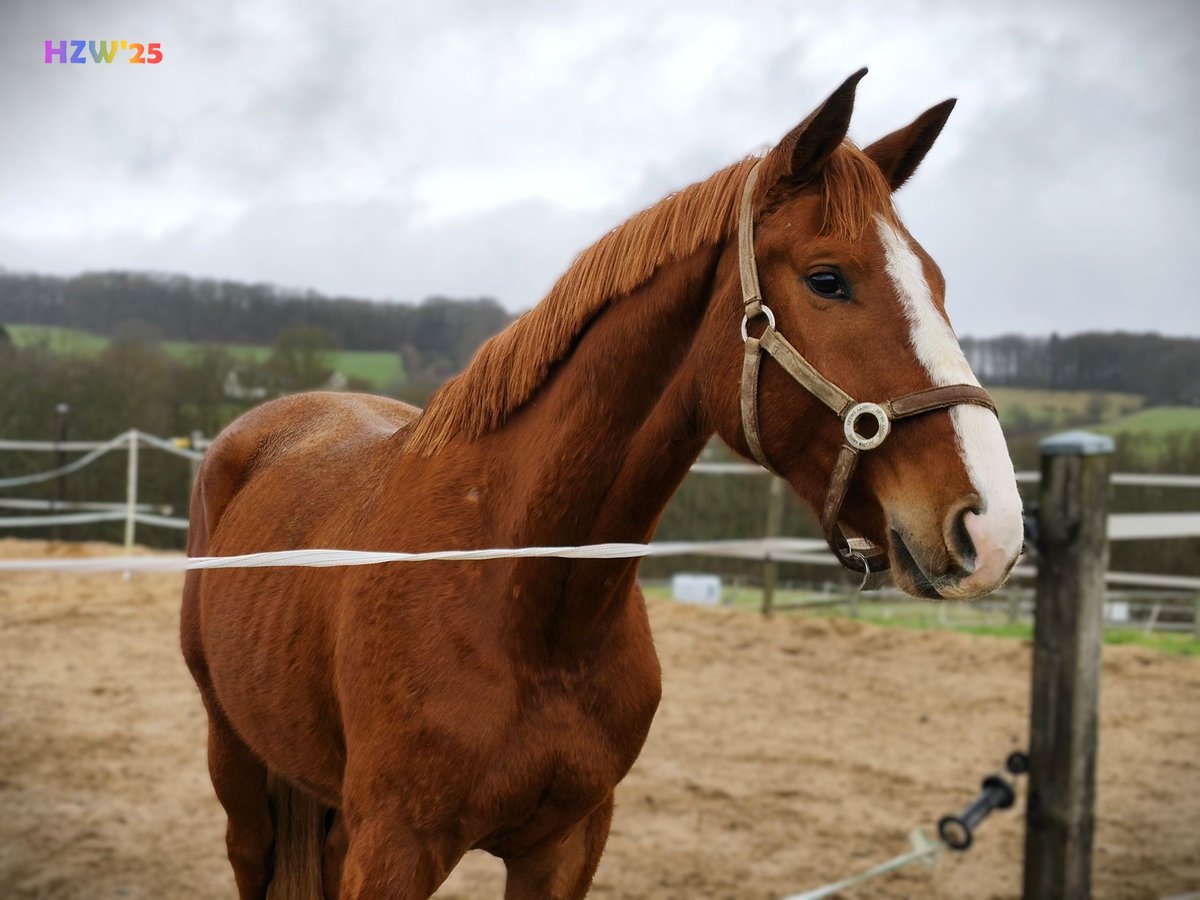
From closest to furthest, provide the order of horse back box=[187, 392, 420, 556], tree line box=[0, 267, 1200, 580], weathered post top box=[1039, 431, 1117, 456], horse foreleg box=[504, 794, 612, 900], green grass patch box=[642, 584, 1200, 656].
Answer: horse foreleg box=[504, 794, 612, 900]
horse back box=[187, 392, 420, 556]
weathered post top box=[1039, 431, 1117, 456]
green grass patch box=[642, 584, 1200, 656]
tree line box=[0, 267, 1200, 580]

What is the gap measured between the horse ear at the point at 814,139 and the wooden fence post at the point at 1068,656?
6.73 ft

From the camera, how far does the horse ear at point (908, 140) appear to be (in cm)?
172

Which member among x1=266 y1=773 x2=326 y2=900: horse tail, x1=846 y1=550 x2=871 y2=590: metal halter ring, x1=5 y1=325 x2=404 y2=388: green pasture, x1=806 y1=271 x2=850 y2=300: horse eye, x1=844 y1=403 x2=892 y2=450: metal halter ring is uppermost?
x1=5 y1=325 x2=404 y2=388: green pasture

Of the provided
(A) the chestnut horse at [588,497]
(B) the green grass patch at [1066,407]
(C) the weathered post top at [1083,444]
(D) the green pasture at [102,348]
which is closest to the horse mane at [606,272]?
(A) the chestnut horse at [588,497]

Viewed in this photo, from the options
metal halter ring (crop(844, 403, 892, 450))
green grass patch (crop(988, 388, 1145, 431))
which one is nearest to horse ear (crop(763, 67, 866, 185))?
metal halter ring (crop(844, 403, 892, 450))

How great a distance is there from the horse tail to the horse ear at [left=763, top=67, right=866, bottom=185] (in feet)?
6.82

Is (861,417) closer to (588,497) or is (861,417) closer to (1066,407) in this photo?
(588,497)

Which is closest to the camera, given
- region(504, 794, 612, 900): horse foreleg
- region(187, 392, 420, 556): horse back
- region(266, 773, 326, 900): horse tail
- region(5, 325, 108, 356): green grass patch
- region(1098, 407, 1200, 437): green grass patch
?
region(504, 794, 612, 900): horse foreleg

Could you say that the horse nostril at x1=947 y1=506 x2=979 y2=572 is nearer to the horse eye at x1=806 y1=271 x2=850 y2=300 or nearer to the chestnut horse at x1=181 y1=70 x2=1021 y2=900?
the chestnut horse at x1=181 y1=70 x2=1021 y2=900

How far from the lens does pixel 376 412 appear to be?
297 cm

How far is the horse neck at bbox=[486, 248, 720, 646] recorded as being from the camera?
1.69 m

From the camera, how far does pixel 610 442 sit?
5.70 feet

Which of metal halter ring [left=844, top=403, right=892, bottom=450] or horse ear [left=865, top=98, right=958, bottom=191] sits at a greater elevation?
horse ear [left=865, top=98, right=958, bottom=191]

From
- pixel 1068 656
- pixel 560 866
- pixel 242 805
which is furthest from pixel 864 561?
pixel 1068 656
